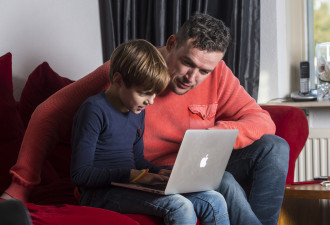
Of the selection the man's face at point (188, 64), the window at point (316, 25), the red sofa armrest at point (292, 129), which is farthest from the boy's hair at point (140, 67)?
the window at point (316, 25)

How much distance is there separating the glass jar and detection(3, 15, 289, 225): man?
919 mm

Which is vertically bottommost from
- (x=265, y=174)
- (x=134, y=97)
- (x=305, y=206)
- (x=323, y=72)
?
(x=305, y=206)

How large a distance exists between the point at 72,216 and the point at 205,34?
77cm

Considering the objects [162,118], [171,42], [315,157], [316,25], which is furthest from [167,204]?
[316,25]

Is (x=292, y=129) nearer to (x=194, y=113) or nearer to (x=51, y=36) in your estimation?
(x=194, y=113)

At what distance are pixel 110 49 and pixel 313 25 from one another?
1196 millimetres

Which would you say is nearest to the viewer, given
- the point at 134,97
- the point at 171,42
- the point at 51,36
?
the point at 134,97

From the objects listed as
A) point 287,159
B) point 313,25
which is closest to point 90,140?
point 287,159

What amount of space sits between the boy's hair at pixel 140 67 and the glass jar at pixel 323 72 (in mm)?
1434

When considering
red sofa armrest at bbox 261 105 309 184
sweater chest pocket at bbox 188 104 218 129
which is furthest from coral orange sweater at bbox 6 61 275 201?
red sofa armrest at bbox 261 105 309 184

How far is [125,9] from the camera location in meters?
2.67

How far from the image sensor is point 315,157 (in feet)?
8.48

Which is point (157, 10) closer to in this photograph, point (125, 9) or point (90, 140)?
point (125, 9)

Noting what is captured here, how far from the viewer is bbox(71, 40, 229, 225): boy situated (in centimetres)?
131
